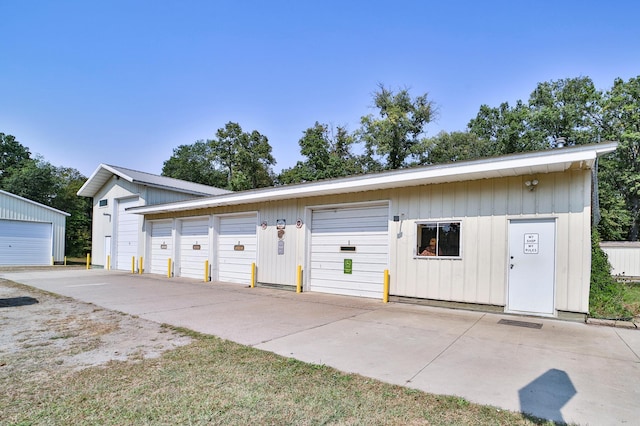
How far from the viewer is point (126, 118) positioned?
17.2 m

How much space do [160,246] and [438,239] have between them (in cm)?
1395

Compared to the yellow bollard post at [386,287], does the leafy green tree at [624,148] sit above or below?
above

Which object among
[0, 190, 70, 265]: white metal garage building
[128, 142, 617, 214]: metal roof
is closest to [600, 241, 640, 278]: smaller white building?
[128, 142, 617, 214]: metal roof

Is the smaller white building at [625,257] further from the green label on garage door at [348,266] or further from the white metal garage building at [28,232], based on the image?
the white metal garage building at [28,232]

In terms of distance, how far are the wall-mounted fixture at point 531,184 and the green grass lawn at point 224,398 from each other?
556cm

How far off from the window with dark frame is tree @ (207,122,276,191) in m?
32.1

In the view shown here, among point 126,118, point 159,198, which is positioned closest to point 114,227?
point 159,198

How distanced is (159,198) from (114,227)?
3703mm

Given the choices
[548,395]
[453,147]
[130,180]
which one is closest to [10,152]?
[130,180]

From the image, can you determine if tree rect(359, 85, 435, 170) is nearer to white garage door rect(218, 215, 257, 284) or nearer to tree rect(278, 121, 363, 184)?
tree rect(278, 121, 363, 184)

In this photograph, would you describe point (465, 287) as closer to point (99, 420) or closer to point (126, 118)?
point (99, 420)

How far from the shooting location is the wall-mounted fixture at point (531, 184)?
7.19m

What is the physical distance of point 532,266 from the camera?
716 cm

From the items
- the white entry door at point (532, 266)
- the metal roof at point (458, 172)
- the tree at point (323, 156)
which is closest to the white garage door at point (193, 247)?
the metal roof at point (458, 172)
